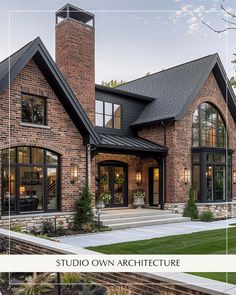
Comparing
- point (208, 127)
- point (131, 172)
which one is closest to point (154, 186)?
point (131, 172)

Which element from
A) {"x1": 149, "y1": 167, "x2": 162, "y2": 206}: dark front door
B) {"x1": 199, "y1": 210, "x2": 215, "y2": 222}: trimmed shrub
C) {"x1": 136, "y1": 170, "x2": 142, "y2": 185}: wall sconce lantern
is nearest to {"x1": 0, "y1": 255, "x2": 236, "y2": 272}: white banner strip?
{"x1": 199, "y1": 210, "x2": 215, "y2": 222}: trimmed shrub

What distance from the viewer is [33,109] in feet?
35.9

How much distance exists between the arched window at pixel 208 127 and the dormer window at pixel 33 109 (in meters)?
7.38

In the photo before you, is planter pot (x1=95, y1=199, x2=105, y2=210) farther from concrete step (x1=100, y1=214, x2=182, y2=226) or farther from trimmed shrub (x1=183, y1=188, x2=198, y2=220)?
trimmed shrub (x1=183, y1=188, x2=198, y2=220)

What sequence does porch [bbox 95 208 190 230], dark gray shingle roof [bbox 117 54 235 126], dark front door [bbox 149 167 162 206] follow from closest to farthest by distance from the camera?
porch [bbox 95 208 190 230], dark gray shingle roof [bbox 117 54 235 126], dark front door [bbox 149 167 162 206]

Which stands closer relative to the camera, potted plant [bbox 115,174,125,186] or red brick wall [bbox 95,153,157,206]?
potted plant [bbox 115,174,125,186]

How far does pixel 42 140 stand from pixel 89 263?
6.87 meters

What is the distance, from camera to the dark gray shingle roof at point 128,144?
13.3 m

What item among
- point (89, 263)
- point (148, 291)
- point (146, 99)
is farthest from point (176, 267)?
point (146, 99)

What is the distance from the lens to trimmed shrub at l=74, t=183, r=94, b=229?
11.4m

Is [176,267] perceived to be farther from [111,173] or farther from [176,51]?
[111,173]

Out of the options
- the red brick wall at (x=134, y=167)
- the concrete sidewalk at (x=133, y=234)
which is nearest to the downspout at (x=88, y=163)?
the concrete sidewalk at (x=133, y=234)

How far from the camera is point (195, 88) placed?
15281mm

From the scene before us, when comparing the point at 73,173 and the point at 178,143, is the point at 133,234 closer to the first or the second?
the point at 73,173
